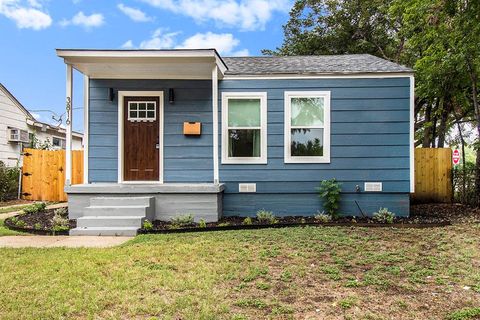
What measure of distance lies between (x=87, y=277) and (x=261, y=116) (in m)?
4.60

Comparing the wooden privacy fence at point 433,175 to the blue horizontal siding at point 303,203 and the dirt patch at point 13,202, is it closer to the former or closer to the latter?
the blue horizontal siding at point 303,203

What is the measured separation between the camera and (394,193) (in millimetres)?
6855

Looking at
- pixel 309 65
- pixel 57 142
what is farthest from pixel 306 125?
pixel 57 142

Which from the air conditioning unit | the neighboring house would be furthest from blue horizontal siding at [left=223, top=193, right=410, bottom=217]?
the air conditioning unit

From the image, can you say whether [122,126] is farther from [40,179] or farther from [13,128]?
[13,128]

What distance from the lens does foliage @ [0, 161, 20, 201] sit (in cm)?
977

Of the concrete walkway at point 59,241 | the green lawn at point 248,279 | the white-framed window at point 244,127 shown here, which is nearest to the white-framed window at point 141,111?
the white-framed window at point 244,127

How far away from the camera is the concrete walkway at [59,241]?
469 cm

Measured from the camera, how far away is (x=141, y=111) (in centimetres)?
727

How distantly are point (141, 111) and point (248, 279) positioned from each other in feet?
16.6

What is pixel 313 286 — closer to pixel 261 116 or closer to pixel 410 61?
pixel 261 116

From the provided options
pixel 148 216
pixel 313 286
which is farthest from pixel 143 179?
pixel 313 286

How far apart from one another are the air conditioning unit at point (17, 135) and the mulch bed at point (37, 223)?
18.6 ft

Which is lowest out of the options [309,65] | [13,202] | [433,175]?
[13,202]
